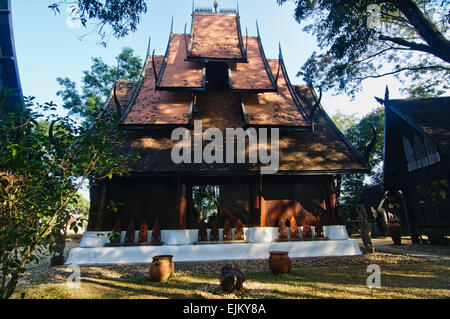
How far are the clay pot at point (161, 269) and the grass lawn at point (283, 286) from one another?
0.20 meters

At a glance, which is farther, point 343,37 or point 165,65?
point 165,65

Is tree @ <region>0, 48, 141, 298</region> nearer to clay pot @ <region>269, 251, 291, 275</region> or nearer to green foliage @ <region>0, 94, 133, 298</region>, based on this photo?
green foliage @ <region>0, 94, 133, 298</region>

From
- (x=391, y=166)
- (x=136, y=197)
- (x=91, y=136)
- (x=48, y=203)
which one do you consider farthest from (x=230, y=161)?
(x=391, y=166)

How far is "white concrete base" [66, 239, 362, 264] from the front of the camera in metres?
7.61

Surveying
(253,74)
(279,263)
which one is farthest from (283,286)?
(253,74)

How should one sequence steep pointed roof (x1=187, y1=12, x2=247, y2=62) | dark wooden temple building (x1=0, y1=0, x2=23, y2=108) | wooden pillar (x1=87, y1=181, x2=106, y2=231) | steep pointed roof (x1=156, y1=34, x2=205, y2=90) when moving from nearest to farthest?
1. wooden pillar (x1=87, y1=181, x2=106, y2=231)
2. dark wooden temple building (x1=0, y1=0, x2=23, y2=108)
3. steep pointed roof (x1=156, y1=34, x2=205, y2=90)
4. steep pointed roof (x1=187, y1=12, x2=247, y2=62)

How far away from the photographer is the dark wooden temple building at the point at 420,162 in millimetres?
9703

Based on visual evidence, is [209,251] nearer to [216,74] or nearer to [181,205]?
[181,205]

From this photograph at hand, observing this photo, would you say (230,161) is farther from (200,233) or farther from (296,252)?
(296,252)

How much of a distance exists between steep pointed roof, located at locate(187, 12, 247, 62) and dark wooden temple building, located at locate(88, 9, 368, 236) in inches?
4.1

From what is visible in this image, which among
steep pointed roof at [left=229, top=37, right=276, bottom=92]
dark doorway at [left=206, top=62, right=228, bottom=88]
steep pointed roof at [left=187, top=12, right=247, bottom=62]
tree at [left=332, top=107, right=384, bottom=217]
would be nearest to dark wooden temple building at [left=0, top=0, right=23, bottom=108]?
steep pointed roof at [left=187, top=12, right=247, bottom=62]

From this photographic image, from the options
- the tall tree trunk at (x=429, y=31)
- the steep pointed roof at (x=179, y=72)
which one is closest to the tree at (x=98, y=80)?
the steep pointed roof at (x=179, y=72)
